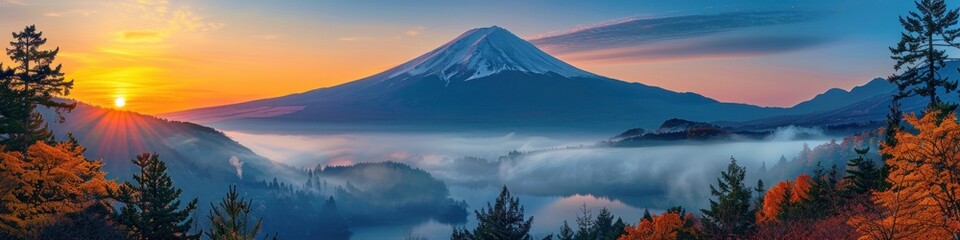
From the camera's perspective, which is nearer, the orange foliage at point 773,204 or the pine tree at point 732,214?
the pine tree at point 732,214

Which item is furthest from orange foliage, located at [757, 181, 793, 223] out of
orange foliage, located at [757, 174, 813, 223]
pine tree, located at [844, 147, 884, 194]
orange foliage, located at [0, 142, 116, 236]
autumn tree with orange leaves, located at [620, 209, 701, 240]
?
orange foliage, located at [0, 142, 116, 236]

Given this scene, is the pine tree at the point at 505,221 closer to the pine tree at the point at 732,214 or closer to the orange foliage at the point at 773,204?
the pine tree at the point at 732,214

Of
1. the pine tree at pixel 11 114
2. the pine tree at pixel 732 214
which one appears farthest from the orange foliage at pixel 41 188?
the pine tree at pixel 732 214

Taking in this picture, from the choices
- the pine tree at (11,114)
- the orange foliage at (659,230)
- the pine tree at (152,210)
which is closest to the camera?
the pine tree at (152,210)

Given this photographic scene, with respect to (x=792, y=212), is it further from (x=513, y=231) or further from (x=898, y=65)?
(x=513, y=231)

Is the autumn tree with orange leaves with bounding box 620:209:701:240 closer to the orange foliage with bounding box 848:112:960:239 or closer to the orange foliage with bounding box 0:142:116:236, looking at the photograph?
the orange foliage with bounding box 848:112:960:239

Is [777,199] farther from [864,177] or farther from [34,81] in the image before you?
[34,81]

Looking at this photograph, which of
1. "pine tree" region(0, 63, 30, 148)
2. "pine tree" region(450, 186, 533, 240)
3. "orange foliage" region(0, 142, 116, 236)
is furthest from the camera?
"pine tree" region(450, 186, 533, 240)
